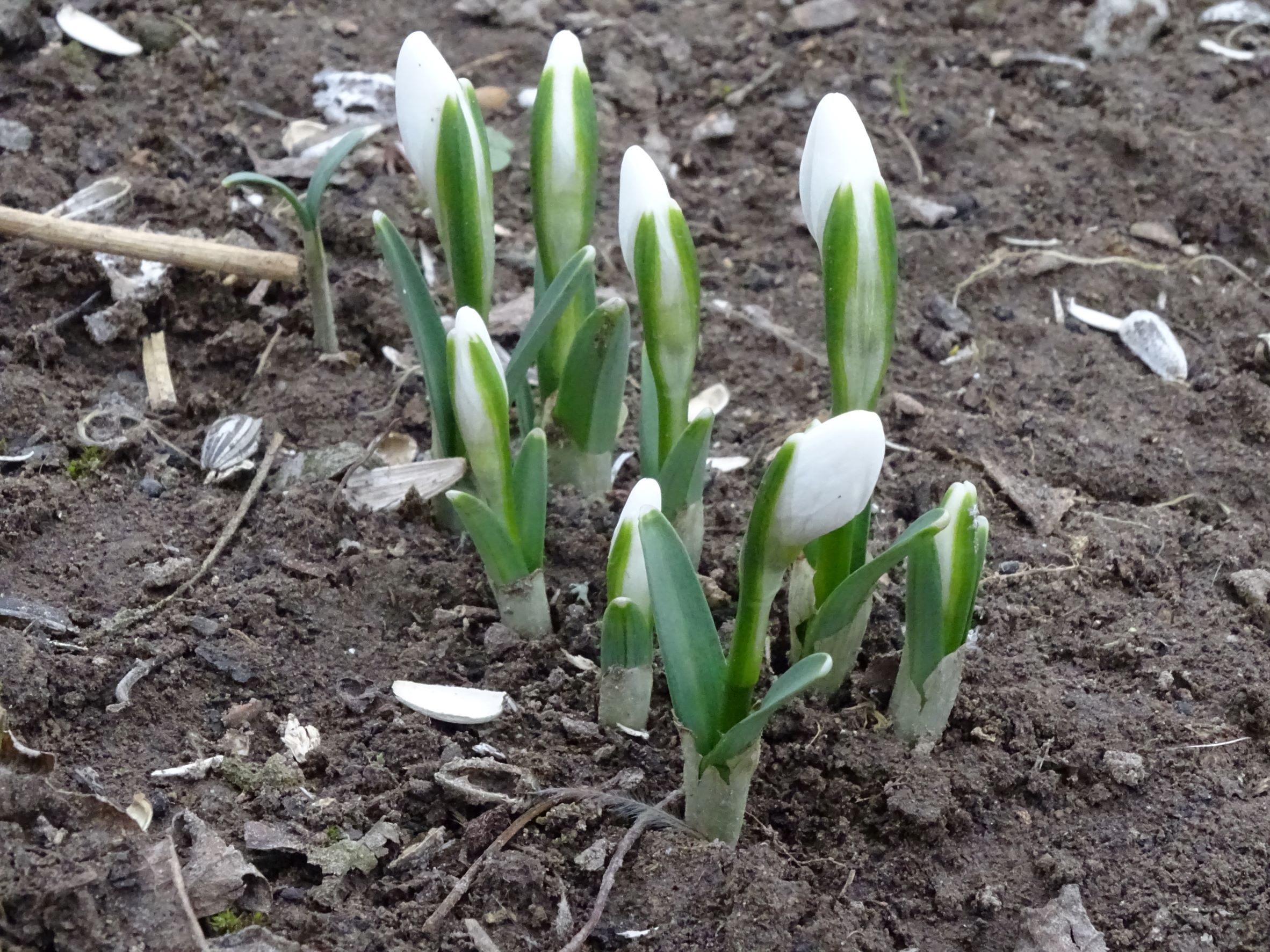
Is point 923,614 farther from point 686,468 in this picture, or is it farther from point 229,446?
point 229,446

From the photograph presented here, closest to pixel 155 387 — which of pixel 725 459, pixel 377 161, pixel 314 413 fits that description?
pixel 314 413

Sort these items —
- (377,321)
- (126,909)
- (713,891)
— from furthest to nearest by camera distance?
(377,321) → (713,891) → (126,909)

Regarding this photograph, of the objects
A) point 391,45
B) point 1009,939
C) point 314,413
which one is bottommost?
point 1009,939

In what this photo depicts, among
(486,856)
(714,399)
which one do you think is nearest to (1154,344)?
(714,399)

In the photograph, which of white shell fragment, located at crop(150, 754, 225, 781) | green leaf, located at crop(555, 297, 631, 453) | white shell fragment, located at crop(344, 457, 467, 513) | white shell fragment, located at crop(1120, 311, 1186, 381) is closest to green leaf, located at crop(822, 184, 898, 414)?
green leaf, located at crop(555, 297, 631, 453)

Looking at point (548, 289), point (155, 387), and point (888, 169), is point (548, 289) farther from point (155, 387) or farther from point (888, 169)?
point (888, 169)

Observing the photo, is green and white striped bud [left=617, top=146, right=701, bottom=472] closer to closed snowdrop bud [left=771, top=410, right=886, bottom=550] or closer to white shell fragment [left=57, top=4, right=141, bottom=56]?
closed snowdrop bud [left=771, top=410, right=886, bottom=550]

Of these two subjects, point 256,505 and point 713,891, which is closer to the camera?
point 713,891
